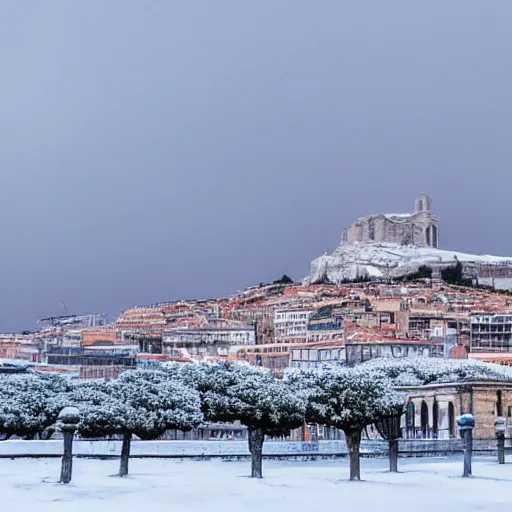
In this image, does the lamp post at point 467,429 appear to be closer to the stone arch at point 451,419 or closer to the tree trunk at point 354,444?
the tree trunk at point 354,444

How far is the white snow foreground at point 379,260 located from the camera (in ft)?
431

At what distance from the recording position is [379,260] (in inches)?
5266

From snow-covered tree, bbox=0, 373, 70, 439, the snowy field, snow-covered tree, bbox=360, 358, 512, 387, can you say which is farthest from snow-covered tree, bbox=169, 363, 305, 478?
snow-covered tree, bbox=360, 358, 512, 387

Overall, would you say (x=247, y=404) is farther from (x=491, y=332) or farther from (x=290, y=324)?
(x=290, y=324)

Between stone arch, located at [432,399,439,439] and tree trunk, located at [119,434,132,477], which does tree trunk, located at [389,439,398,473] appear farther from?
stone arch, located at [432,399,439,439]

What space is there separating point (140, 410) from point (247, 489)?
372 centimetres

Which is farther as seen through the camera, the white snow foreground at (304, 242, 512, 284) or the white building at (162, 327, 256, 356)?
the white snow foreground at (304, 242, 512, 284)

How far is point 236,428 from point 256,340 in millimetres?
48428

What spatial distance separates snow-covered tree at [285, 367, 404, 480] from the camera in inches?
A: 818

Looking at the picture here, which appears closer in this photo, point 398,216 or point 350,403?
point 350,403

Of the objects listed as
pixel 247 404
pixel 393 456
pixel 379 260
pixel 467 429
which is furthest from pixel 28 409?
pixel 379 260

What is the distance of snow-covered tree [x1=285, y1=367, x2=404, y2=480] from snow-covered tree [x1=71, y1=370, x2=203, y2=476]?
331 centimetres

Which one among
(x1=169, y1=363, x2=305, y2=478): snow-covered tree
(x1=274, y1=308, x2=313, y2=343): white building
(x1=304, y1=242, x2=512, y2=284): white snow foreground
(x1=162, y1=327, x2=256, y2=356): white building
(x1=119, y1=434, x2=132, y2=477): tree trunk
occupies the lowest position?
(x1=119, y1=434, x2=132, y2=477): tree trunk

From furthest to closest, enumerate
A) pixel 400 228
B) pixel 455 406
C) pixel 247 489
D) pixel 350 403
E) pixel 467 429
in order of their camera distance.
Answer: pixel 400 228
pixel 455 406
pixel 467 429
pixel 350 403
pixel 247 489
